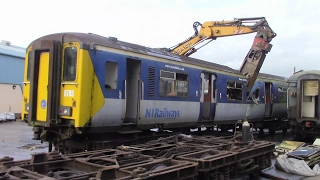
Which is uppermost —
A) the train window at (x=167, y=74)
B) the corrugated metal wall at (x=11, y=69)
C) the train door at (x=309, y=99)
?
the corrugated metal wall at (x=11, y=69)

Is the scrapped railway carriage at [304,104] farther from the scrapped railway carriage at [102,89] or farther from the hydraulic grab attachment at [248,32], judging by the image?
the scrapped railway carriage at [102,89]

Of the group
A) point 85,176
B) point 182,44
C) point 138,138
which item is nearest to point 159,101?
point 138,138

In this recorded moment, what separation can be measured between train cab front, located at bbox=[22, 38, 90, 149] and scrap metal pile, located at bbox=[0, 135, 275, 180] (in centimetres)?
235

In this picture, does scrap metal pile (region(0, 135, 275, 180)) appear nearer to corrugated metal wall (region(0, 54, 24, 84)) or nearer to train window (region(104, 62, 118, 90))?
train window (region(104, 62, 118, 90))

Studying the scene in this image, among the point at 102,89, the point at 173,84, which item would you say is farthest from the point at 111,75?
the point at 173,84

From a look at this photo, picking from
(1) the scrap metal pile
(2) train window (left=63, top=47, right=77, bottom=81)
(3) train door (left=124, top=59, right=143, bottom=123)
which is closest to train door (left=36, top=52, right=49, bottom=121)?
(2) train window (left=63, top=47, right=77, bottom=81)

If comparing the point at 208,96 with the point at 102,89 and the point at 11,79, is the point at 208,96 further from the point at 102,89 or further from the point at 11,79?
the point at 11,79

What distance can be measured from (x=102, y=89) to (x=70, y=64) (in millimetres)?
1057

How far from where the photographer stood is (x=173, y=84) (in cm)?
1071

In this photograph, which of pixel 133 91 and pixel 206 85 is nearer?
pixel 133 91

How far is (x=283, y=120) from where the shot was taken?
1923 centimetres

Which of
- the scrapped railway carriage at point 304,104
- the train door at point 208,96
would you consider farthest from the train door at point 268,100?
the train door at point 208,96

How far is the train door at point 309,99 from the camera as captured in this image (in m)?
14.9

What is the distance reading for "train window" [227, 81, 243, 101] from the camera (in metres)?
13.9
